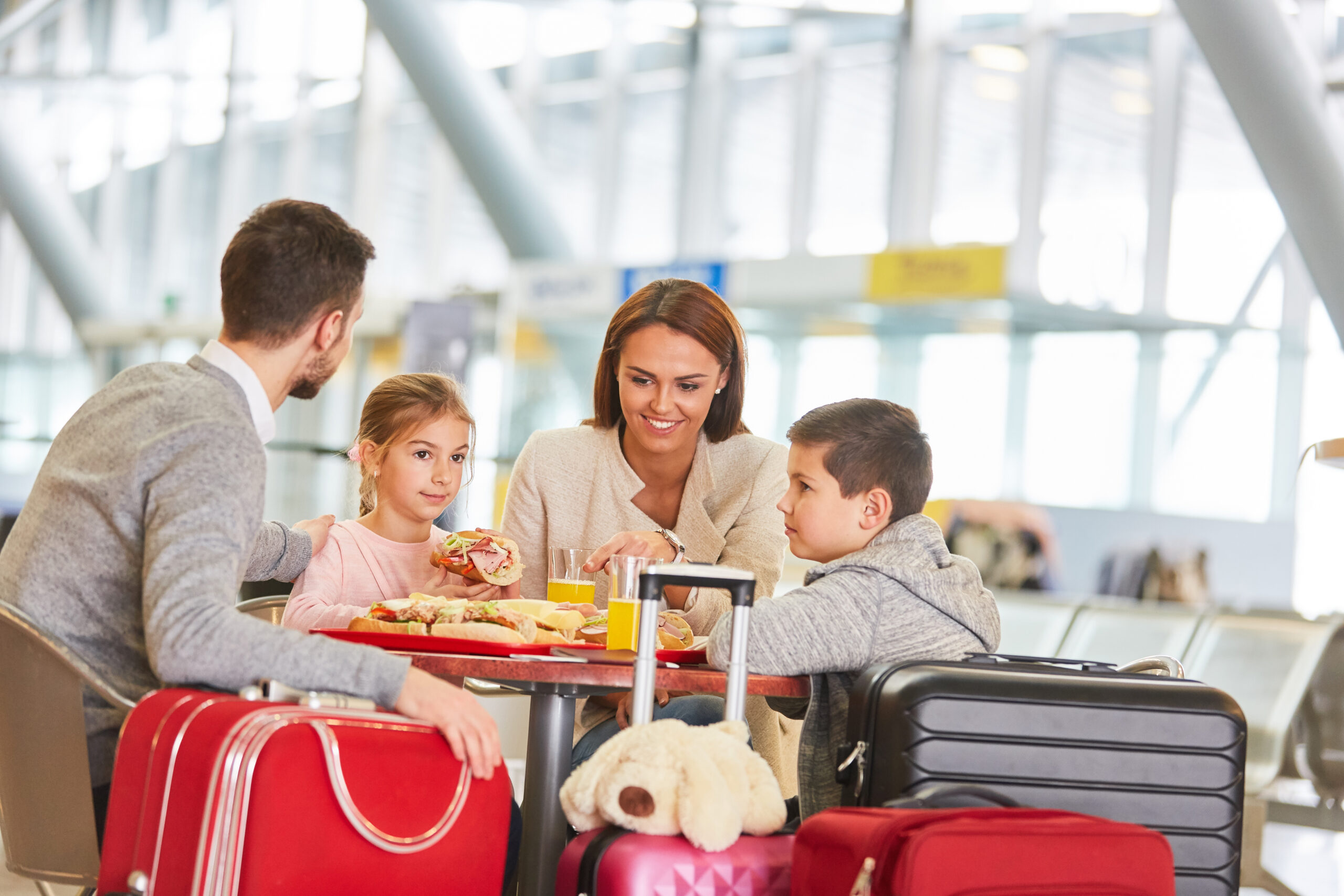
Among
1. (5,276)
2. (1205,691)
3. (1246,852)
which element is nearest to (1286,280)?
(1246,852)

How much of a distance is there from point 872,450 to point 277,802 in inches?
45.2

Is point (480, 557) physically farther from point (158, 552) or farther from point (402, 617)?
point (158, 552)

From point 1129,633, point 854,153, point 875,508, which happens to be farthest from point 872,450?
point 854,153

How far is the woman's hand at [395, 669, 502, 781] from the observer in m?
1.70

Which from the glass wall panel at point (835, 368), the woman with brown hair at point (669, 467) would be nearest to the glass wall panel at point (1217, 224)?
the glass wall panel at point (835, 368)

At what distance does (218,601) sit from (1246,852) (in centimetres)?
350

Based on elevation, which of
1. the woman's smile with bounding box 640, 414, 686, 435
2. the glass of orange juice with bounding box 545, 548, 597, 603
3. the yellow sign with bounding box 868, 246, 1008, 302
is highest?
the yellow sign with bounding box 868, 246, 1008, 302

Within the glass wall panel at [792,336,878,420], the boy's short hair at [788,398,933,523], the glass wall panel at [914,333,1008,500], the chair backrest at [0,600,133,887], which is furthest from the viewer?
the glass wall panel at [792,336,878,420]

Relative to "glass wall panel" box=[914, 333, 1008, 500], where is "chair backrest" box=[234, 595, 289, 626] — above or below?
below

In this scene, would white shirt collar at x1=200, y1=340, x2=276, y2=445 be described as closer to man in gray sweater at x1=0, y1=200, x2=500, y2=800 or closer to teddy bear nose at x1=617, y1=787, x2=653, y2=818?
man in gray sweater at x1=0, y1=200, x2=500, y2=800

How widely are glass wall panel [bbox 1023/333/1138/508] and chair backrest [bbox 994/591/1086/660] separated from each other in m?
2.78

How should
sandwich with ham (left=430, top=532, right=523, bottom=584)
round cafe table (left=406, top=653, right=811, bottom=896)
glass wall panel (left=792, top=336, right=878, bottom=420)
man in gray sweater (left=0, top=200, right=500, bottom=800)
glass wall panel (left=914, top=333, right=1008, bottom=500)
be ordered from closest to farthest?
man in gray sweater (left=0, top=200, right=500, bottom=800)
round cafe table (left=406, top=653, right=811, bottom=896)
sandwich with ham (left=430, top=532, right=523, bottom=584)
glass wall panel (left=914, top=333, right=1008, bottom=500)
glass wall panel (left=792, top=336, right=878, bottom=420)

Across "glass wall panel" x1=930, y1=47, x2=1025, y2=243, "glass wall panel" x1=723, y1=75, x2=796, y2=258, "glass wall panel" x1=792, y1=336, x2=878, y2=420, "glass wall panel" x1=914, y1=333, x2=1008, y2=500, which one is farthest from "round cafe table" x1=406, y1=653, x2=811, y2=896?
Answer: "glass wall panel" x1=723, y1=75, x2=796, y2=258

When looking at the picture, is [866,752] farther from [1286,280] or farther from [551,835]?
[1286,280]
